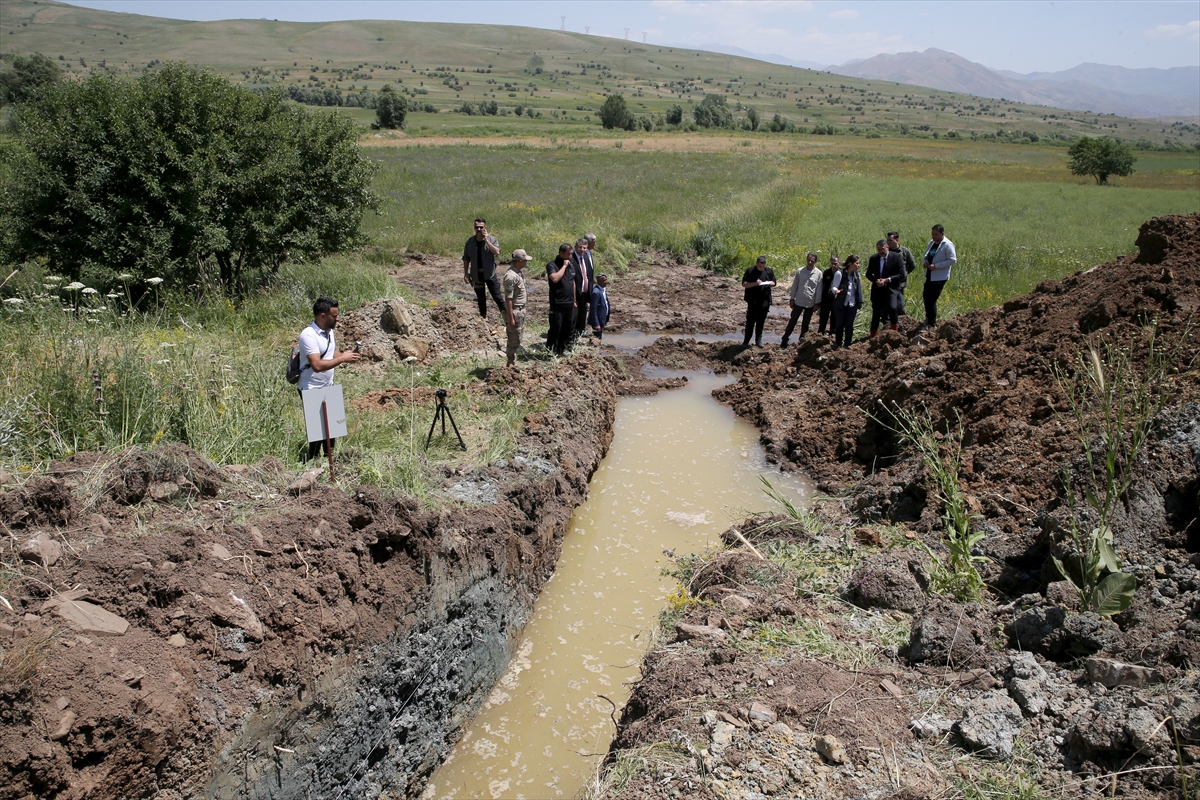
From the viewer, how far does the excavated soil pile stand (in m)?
3.48

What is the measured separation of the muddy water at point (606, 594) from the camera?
204 inches

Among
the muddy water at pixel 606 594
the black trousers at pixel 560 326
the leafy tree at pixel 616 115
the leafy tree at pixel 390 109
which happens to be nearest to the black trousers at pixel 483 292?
the black trousers at pixel 560 326

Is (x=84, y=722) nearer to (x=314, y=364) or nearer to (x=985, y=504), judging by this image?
(x=314, y=364)

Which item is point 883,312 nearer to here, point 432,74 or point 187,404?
point 187,404

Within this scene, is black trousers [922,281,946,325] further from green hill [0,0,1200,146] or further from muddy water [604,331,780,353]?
green hill [0,0,1200,146]

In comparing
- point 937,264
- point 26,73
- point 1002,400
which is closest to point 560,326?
point 1002,400

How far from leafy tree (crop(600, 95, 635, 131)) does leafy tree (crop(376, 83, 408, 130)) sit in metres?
23.4

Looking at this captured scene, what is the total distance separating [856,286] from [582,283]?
15.8 feet

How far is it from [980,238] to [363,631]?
23.3m

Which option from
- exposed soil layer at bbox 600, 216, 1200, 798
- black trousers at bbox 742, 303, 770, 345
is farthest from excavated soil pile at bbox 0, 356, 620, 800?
black trousers at bbox 742, 303, 770, 345

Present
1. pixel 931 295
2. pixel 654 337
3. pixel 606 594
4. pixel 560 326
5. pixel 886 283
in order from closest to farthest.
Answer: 1. pixel 606 594
2. pixel 560 326
3. pixel 931 295
4. pixel 886 283
5. pixel 654 337

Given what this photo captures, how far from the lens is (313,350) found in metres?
6.21

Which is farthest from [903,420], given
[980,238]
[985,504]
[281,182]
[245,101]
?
[980,238]

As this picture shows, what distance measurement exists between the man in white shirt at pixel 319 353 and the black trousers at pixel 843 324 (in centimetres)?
906
